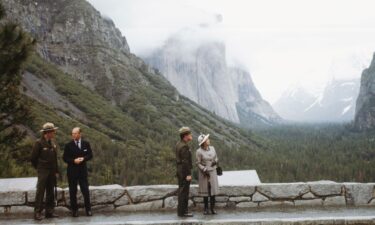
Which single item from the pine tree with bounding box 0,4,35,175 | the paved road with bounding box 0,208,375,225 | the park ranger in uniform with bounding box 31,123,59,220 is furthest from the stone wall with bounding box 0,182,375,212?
the pine tree with bounding box 0,4,35,175

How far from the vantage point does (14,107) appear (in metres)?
21.6

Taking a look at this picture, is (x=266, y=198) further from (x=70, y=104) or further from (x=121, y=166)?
(x=70, y=104)

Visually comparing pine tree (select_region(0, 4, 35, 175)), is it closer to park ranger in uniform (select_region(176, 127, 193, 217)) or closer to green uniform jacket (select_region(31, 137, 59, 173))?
green uniform jacket (select_region(31, 137, 59, 173))

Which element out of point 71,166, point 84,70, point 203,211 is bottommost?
point 203,211

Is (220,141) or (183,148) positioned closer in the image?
(183,148)

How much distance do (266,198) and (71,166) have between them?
4.84 m

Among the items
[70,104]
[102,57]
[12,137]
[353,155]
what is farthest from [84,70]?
[12,137]

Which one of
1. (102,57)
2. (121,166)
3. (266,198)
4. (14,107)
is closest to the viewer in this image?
(266,198)

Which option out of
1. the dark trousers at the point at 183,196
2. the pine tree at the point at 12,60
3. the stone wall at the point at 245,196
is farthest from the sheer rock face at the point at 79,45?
the dark trousers at the point at 183,196

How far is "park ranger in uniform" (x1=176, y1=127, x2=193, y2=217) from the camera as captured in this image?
11.1m

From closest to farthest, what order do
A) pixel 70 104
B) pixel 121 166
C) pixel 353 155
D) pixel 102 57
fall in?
1. pixel 121 166
2. pixel 70 104
3. pixel 353 155
4. pixel 102 57

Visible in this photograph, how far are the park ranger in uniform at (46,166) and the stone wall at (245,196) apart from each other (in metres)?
0.70

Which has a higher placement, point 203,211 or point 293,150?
point 293,150

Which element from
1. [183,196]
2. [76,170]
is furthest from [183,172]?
[76,170]
